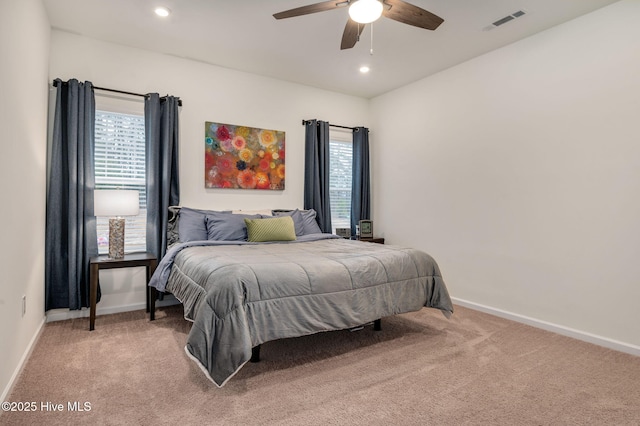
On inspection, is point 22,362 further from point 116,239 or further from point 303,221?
point 303,221

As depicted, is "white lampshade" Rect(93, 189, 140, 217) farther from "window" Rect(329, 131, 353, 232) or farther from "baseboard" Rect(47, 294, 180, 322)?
"window" Rect(329, 131, 353, 232)

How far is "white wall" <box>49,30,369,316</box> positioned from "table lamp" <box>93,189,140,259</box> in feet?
1.63

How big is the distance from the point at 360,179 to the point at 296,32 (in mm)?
2331

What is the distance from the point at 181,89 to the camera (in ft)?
13.0

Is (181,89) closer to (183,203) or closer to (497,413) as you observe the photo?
(183,203)

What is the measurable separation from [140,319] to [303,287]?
78.1 inches

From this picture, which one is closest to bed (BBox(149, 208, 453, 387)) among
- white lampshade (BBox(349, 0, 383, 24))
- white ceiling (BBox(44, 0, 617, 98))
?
white lampshade (BBox(349, 0, 383, 24))

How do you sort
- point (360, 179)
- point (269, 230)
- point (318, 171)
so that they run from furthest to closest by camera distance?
Result: point (360, 179)
point (318, 171)
point (269, 230)

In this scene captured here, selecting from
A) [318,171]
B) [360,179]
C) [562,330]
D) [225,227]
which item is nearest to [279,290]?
[225,227]

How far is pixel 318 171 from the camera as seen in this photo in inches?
189

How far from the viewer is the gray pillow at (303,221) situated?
13.8 ft

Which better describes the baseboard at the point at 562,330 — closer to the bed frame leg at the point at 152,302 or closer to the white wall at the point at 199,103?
the white wall at the point at 199,103

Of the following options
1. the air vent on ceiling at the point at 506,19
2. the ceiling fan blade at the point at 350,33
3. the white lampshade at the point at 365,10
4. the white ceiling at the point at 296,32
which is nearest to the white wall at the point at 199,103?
the white ceiling at the point at 296,32

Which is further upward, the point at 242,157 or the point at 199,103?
the point at 199,103
